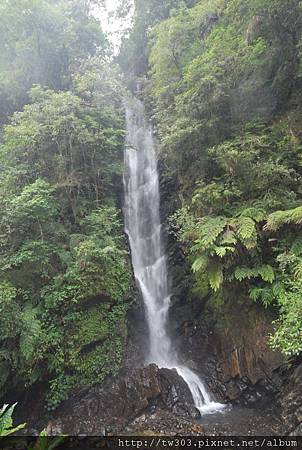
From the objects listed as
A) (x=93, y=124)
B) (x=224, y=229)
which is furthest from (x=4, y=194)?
(x=224, y=229)

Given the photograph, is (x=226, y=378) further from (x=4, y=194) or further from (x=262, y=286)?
(x=4, y=194)

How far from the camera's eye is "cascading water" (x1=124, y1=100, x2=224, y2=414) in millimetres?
9521

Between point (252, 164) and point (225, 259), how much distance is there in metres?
2.85

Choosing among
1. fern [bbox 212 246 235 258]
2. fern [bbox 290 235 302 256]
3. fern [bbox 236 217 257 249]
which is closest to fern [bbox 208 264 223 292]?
fern [bbox 212 246 235 258]

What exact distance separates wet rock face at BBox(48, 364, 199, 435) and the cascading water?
0.54 metres

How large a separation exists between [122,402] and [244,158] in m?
7.04

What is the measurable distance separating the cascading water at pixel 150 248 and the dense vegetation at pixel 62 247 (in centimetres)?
124

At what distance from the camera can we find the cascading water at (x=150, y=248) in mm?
9521

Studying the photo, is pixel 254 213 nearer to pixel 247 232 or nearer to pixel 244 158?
pixel 247 232

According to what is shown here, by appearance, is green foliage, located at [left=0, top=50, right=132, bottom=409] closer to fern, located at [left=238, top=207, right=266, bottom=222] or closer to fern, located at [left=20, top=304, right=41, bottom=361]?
fern, located at [left=20, top=304, right=41, bottom=361]

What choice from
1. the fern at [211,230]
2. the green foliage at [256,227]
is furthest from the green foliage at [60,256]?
the green foliage at [256,227]

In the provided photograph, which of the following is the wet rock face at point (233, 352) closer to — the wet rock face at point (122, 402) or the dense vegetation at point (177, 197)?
the dense vegetation at point (177, 197)

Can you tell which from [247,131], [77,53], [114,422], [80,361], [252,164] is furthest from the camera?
[77,53]

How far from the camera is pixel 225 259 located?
788 centimetres
